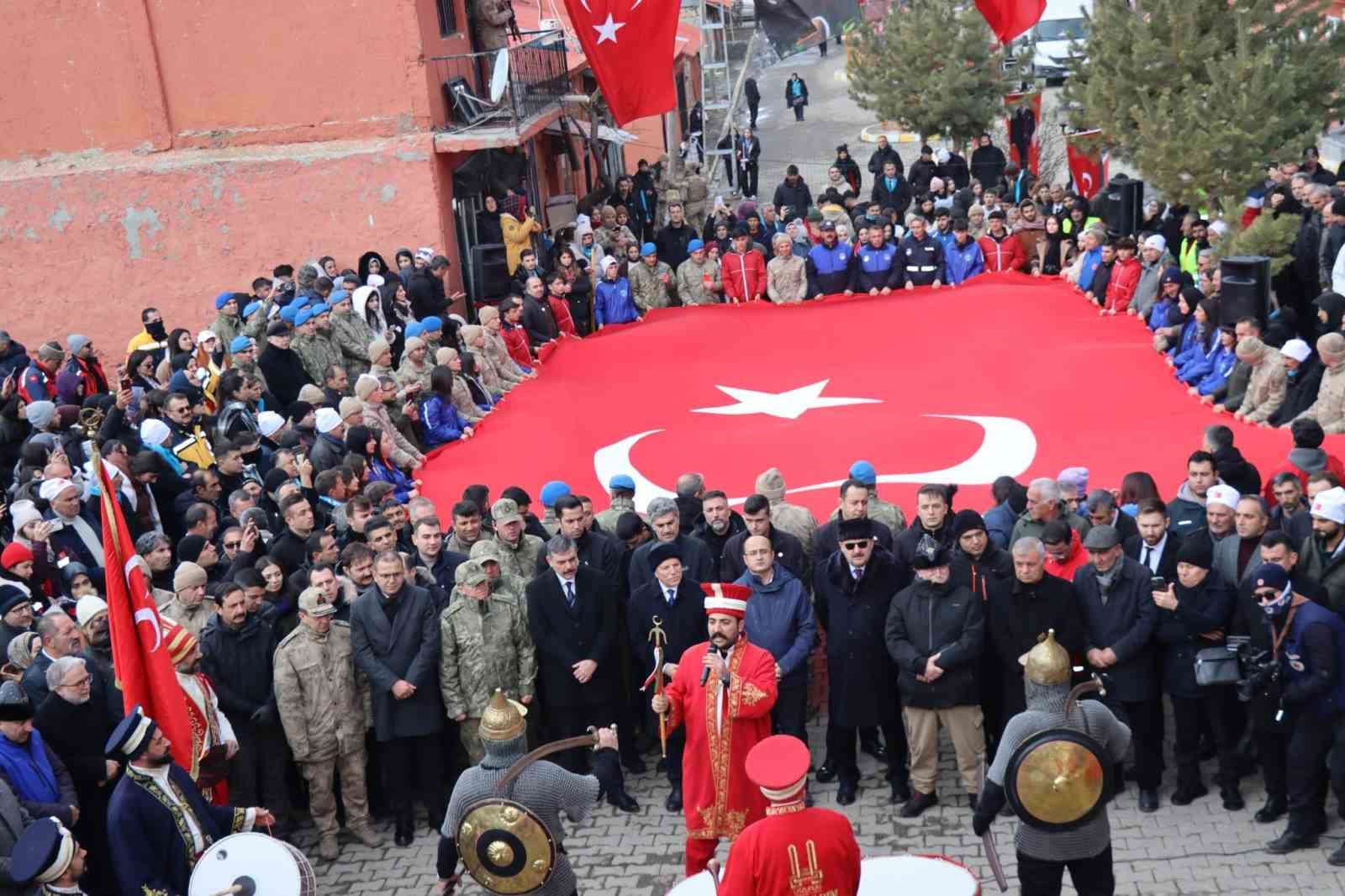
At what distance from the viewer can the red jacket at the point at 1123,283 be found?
14500mm

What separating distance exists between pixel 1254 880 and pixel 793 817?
120 inches

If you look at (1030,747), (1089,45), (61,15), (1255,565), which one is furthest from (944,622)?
(61,15)

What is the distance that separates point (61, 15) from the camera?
17250 millimetres

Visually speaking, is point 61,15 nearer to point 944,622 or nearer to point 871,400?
point 871,400

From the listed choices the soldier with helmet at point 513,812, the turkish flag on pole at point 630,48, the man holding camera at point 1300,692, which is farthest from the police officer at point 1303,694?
the turkish flag on pole at point 630,48

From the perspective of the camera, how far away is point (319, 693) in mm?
8203

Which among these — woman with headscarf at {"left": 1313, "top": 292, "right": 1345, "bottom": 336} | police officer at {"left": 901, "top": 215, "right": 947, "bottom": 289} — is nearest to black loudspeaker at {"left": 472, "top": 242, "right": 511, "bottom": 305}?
police officer at {"left": 901, "top": 215, "right": 947, "bottom": 289}

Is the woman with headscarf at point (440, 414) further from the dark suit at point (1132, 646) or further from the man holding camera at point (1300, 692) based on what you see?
the man holding camera at point (1300, 692)

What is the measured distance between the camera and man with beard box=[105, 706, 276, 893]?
6195 mm

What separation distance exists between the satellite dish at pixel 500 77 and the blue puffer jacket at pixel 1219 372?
327 inches

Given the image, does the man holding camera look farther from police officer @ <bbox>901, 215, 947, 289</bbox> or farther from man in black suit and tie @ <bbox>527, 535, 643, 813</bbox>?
police officer @ <bbox>901, 215, 947, 289</bbox>

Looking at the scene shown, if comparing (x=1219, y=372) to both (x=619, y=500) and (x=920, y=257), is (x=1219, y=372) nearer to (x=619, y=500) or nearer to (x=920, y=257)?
(x=920, y=257)

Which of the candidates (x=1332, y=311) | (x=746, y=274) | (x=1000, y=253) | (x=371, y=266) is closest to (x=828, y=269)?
(x=746, y=274)

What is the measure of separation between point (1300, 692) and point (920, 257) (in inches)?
380
